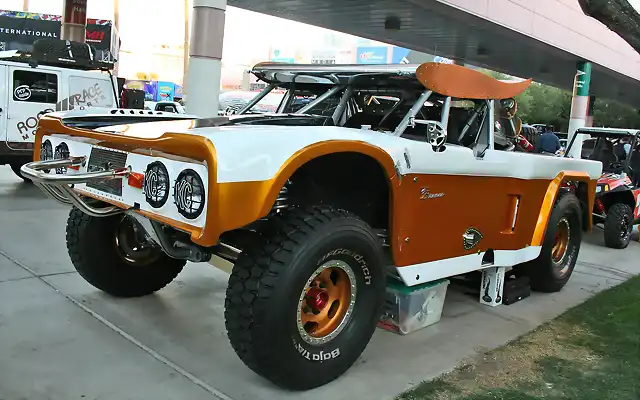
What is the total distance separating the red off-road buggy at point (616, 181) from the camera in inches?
333

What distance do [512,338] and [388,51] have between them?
5567 centimetres

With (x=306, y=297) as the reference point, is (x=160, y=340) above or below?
below

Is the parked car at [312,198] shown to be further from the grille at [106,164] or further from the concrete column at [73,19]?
the concrete column at [73,19]

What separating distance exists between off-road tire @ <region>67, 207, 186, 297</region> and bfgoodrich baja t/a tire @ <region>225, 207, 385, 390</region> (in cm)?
168

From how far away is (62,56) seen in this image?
986 centimetres

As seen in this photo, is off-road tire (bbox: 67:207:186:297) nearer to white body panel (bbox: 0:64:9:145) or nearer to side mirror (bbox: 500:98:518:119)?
side mirror (bbox: 500:98:518:119)

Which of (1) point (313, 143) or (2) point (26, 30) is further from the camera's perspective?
(2) point (26, 30)

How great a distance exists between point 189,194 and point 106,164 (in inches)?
33.4

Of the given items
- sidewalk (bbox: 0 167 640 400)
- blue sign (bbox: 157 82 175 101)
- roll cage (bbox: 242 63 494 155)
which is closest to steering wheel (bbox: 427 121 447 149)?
roll cage (bbox: 242 63 494 155)

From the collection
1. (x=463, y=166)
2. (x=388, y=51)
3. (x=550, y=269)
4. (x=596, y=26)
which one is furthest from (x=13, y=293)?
(x=388, y=51)

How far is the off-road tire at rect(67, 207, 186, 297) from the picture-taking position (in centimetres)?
425

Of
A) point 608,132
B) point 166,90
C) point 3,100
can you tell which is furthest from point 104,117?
point 166,90

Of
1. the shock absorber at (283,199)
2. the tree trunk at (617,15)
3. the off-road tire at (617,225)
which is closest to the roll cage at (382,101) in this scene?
the shock absorber at (283,199)

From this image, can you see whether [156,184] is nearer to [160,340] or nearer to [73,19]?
[160,340]
